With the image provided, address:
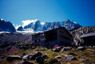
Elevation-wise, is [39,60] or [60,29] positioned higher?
[60,29]

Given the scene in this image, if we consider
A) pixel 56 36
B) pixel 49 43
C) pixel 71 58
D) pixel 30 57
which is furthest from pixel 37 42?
pixel 71 58

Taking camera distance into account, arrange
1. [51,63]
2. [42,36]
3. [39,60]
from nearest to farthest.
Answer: [51,63]
[39,60]
[42,36]

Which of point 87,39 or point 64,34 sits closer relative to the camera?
point 87,39

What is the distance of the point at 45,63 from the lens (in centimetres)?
1584

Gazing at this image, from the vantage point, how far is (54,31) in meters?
47.3

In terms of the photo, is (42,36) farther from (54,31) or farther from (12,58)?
(12,58)

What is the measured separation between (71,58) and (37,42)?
123ft

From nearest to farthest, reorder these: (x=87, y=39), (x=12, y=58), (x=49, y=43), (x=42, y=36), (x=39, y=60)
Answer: (x=39, y=60) → (x=12, y=58) → (x=87, y=39) → (x=49, y=43) → (x=42, y=36)

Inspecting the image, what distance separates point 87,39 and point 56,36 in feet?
44.3

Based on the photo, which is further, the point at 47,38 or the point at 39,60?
the point at 47,38

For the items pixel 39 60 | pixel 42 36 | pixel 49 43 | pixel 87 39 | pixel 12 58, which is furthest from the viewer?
pixel 42 36

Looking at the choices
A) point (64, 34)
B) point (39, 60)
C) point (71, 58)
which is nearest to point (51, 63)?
point (39, 60)

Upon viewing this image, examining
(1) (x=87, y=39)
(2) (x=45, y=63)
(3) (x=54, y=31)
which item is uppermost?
(3) (x=54, y=31)

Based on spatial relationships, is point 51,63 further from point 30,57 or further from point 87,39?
point 87,39
